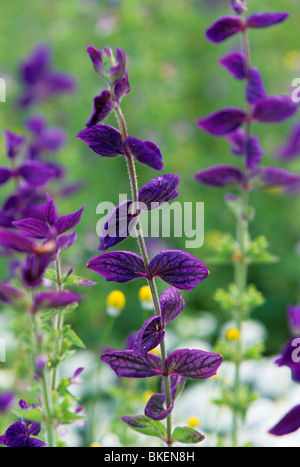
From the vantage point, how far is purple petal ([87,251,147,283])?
0.74 metres

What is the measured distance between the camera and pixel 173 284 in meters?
0.75

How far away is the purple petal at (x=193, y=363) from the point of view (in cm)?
75

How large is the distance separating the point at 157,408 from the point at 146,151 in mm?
364

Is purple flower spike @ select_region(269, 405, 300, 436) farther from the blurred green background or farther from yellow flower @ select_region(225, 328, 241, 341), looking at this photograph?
the blurred green background

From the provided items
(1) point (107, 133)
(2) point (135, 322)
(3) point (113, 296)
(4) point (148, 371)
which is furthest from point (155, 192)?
(2) point (135, 322)

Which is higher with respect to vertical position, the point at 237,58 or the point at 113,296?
the point at 237,58

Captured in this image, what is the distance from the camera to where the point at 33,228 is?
0.75m

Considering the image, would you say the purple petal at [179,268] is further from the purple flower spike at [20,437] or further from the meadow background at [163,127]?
the meadow background at [163,127]

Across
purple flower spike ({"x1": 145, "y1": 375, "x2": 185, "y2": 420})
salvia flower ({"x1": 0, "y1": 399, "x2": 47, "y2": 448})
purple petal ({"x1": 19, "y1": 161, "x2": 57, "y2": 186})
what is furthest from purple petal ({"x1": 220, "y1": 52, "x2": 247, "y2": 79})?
salvia flower ({"x1": 0, "y1": 399, "x2": 47, "y2": 448})

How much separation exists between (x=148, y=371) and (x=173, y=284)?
136 millimetres

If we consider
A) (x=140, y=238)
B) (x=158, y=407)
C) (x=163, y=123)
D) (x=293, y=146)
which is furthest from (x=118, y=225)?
(x=163, y=123)

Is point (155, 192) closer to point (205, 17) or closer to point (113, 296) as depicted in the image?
point (113, 296)

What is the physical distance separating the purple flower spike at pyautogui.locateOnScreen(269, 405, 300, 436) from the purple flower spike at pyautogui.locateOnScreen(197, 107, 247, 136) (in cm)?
58

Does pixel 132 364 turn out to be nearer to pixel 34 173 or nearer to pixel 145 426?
pixel 145 426
